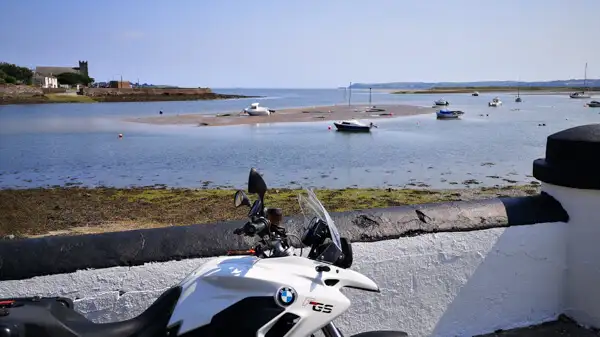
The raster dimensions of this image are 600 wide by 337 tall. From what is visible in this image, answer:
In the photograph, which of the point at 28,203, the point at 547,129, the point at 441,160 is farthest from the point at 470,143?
the point at 28,203

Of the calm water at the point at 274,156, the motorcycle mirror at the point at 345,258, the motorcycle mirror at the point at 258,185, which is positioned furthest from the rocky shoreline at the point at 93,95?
the motorcycle mirror at the point at 345,258

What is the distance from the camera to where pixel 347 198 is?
62.7 ft

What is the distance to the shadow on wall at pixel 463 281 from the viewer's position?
12.6ft

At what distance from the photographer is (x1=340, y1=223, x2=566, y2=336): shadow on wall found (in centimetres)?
385

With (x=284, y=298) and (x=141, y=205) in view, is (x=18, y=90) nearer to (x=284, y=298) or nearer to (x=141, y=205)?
(x=141, y=205)

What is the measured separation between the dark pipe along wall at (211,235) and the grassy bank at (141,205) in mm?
11424

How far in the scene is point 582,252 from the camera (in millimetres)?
4293

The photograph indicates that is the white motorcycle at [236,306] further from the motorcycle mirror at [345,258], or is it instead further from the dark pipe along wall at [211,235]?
the dark pipe along wall at [211,235]

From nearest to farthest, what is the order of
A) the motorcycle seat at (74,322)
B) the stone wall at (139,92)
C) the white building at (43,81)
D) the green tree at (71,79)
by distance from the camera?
the motorcycle seat at (74,322)
the white building at (43,81)
the stone wall at (139,92)
the green tree at (71,79)

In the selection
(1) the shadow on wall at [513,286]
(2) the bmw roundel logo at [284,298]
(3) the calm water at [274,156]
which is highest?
(2) the bmw roundel logo at [284,298]

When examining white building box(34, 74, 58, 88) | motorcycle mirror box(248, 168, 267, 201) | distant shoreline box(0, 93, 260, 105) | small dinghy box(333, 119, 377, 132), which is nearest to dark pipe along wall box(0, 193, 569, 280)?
motorcycle mirror box(248, 168, 267, 201)

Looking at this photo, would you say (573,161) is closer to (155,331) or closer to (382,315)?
(382,315)

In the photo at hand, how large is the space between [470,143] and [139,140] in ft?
91.8

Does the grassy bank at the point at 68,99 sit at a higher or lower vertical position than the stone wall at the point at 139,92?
lower
